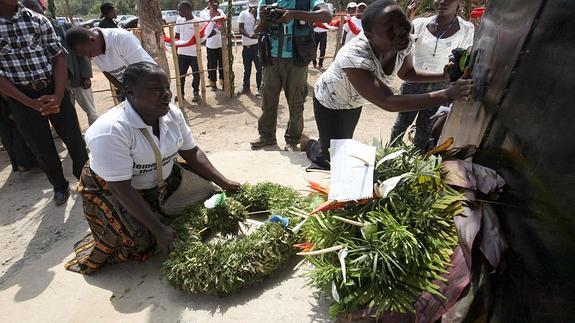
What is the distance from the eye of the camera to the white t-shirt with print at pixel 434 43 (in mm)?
3379

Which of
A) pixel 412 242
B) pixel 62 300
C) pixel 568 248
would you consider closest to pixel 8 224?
pixel 62 300

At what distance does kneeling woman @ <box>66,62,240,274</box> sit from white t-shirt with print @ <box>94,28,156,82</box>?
1.42 meters

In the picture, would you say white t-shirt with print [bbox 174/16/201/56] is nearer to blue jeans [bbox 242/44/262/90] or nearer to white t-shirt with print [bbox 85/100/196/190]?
blue jeans [bbox 242/44/262/90]

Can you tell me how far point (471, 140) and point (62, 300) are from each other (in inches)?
98.0

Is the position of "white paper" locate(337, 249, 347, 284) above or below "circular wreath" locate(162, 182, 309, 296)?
above

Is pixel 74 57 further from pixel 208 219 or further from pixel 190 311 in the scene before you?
pixel 190 311

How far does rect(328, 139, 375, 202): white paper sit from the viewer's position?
156cm

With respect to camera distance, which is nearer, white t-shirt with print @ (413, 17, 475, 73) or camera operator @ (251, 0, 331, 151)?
white t-shirt with print @ (413, 17, 475, 73)

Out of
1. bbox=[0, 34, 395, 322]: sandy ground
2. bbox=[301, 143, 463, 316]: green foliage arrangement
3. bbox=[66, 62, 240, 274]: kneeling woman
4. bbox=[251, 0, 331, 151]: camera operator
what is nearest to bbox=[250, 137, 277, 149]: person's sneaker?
bbox=[0, 34, 395, 322]: sandy ground

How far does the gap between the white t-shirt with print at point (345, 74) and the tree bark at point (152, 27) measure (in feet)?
11.3

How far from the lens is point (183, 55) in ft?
24.9

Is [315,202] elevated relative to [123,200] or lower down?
elevated

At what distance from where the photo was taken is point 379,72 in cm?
243

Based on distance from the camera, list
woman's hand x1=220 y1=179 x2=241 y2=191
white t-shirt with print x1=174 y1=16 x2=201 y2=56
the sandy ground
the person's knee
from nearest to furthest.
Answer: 1. the sandy ground
2. woman's hand x1=220 y1=179 x2=241 y2=191
3. the person's knee
4. white t-shirt with print x1=174 y1=16 x2=201 y2=56
